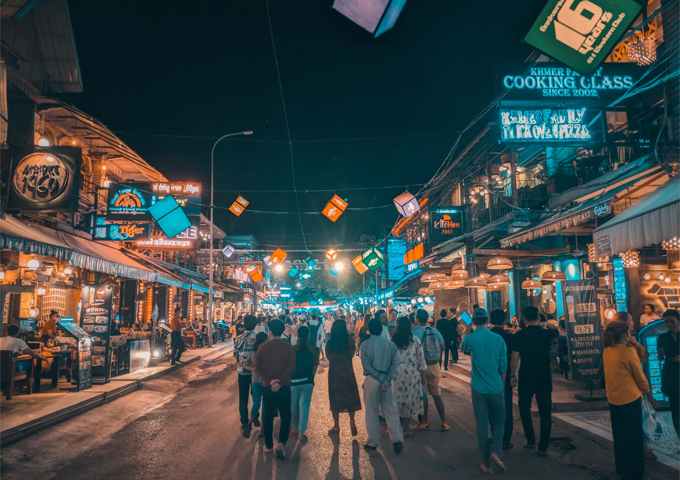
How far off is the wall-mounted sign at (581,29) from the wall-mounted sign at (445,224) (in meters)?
12.9

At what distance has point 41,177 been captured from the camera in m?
11.8

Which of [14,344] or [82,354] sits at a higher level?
[14,344]

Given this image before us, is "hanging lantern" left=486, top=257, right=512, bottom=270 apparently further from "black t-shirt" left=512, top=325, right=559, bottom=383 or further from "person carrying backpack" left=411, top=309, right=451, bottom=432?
"black t-shirt" left=512, top=325, right=559, bottom=383

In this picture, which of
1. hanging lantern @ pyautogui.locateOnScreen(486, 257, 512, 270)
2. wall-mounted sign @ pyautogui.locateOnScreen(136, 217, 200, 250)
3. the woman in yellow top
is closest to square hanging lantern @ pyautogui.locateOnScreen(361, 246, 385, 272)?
hanging lantern @ pyautogui.locateOnScreen(486, 257, 512, 270)

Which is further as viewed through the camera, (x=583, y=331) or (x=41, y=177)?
(x=41, y=177)

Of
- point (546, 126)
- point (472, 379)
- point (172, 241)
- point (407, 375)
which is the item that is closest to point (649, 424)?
point (472, 379)

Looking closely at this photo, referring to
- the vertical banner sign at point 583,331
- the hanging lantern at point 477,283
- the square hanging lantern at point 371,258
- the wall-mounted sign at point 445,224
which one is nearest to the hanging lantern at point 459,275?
the hanging lantern at point 477,283

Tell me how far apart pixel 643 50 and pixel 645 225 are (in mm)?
7443

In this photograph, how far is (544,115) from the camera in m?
12.2

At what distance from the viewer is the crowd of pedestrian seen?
527cm

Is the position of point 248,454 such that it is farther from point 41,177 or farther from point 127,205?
point 127,205

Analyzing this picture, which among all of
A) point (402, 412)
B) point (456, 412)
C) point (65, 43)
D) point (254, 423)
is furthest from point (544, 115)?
point (65, 43)

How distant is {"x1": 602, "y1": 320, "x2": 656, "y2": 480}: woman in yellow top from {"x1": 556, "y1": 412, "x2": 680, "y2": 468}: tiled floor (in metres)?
0.99

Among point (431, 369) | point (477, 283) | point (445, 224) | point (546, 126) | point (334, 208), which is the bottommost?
point (431, 369)
